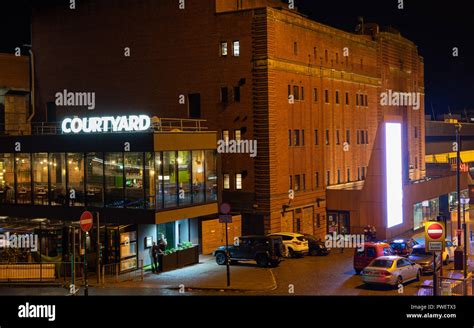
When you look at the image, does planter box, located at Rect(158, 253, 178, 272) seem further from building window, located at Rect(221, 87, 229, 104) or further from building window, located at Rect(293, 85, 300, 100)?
building window, located at Rect(293, 85, 300, 100)

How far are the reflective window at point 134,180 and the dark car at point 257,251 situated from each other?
563 cm

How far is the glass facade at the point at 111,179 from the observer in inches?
1545

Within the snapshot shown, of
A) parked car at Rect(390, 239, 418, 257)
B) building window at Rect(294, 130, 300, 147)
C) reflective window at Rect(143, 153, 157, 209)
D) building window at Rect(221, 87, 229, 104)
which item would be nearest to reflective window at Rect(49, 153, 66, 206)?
reflective window at Rect(143, 153, 157, 209)

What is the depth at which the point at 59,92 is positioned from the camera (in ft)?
193

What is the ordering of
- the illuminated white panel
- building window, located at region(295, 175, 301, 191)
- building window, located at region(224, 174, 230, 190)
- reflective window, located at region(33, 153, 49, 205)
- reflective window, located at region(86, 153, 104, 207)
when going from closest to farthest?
reflective window, located at region(86, 153, 104, 207) → reflective window, located at region(33, 153, 49, 205) → building window, located at region(224, 174, 230, 190) → building window, located at region(295, 175, 301, 191) → the illuminated white panel

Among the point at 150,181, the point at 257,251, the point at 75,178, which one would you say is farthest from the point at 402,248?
the point at 75,178

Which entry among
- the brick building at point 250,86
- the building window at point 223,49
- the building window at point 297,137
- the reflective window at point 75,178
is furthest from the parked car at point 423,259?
the building window at point 223,49

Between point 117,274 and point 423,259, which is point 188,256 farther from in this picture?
point 423,259

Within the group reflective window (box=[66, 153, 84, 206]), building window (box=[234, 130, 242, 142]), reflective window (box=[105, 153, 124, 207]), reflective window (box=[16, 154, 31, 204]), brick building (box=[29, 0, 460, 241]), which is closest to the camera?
reflective window (box=[105, 153, 124, 207])

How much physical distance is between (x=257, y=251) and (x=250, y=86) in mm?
13613

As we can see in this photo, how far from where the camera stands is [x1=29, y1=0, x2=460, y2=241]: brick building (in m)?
49.5

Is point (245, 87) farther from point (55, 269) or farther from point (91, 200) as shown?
point (55, 269)

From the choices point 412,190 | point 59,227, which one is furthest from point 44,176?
point 412,190

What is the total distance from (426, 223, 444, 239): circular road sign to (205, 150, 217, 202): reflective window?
20.5 meters
